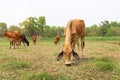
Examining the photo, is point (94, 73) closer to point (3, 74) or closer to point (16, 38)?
point (3, 74)

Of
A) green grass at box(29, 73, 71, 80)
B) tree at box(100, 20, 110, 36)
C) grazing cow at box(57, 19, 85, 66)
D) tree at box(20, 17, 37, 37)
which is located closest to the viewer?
green grass at box(29, 73, 71, 80)

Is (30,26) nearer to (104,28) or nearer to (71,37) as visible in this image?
(104,28)

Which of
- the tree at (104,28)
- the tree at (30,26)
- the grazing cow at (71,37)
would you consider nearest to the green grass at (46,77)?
the grazing cow at (71,37)

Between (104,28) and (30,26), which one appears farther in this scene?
(104,28)

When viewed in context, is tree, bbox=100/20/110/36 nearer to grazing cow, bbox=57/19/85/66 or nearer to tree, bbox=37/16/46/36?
tree, bbox=37/16/46/36

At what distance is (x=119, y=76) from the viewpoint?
822 cm

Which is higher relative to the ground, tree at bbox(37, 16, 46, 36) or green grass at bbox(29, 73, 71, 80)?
tree at bbox(37, 16, 46, 36)

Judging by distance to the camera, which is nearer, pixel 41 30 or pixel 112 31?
pixel 41 30

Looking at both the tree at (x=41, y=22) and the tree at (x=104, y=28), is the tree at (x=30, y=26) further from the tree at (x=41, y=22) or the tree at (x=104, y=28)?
the tree at (x=104, y=28)

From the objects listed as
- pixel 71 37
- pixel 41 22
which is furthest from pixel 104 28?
pixel 71 37

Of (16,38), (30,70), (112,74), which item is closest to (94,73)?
(112,74)

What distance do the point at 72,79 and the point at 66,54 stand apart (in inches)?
93.7

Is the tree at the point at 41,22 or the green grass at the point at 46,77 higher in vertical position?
the tree at the point at 41,22

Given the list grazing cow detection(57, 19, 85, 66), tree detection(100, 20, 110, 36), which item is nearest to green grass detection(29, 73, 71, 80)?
grazing cow detection(57, 19, 85, 66)
